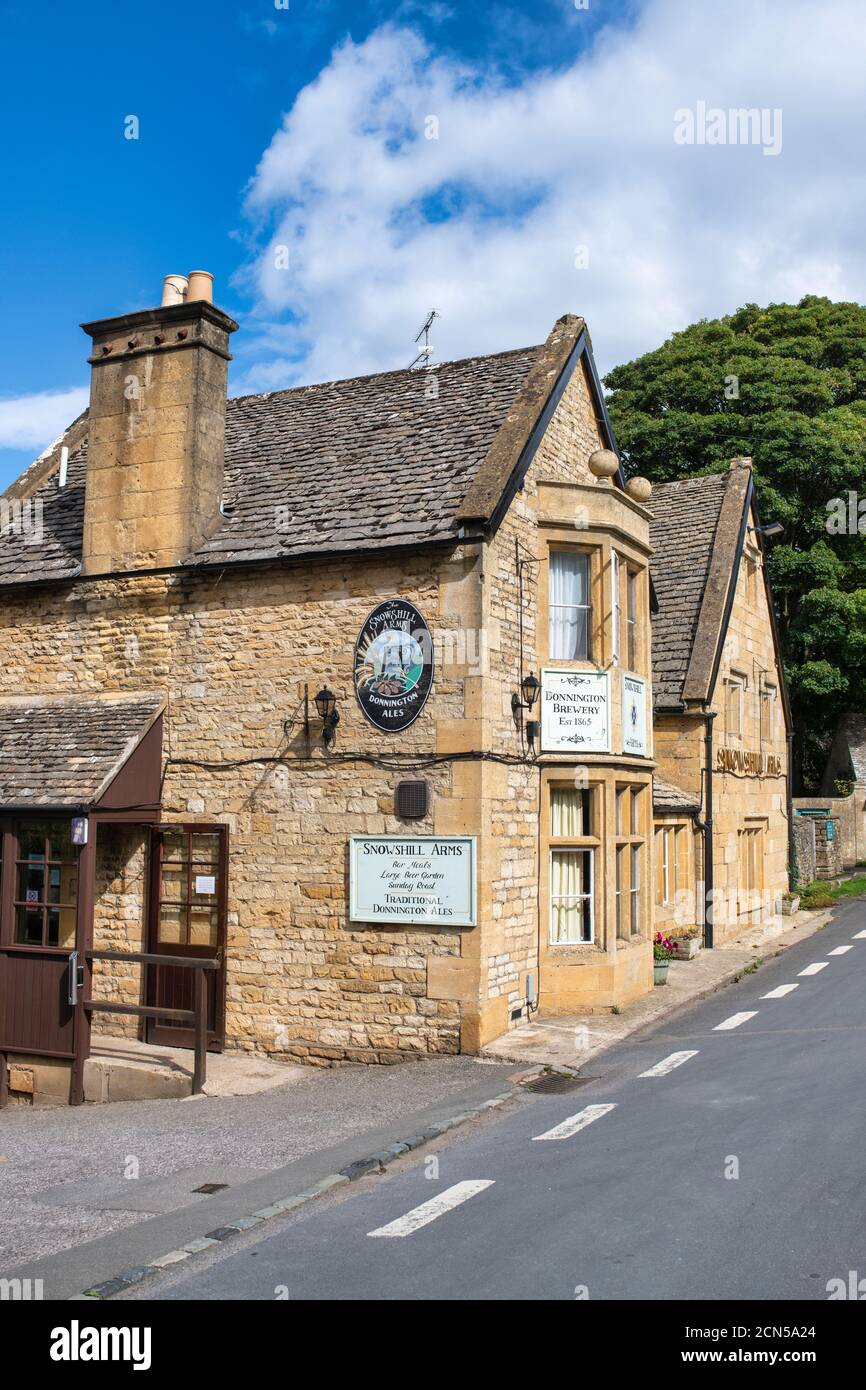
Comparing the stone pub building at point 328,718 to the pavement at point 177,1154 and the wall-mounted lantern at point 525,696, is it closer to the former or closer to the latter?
the wall-mounted lantern at point 525,696

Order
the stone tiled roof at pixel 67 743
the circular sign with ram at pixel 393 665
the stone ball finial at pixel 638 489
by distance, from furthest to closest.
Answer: the stone ball finial at pixel 638 489
the stone tiled roof at pixel 67 743
the circular sign with ram at pixel 393 665

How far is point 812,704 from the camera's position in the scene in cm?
3541

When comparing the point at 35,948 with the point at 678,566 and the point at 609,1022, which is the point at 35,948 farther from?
the point at 678,566

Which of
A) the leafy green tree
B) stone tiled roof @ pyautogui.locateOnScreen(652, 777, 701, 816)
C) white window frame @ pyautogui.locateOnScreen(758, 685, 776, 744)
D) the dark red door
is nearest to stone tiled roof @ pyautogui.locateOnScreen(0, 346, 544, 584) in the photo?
the dark red door

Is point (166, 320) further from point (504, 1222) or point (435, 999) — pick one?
point (504, 1222)

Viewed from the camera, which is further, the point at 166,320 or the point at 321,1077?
the point at 166,320

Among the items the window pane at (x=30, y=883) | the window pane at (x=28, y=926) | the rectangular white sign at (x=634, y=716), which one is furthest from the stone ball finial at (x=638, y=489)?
the window pane at (x=28, y=926)

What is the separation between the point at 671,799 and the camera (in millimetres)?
20828

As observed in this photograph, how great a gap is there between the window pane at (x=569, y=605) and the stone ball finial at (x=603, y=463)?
1522 mm

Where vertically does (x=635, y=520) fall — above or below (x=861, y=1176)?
above

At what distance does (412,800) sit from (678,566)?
1409 cm

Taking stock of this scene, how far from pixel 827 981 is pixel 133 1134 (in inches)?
416

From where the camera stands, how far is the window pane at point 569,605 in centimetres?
1459

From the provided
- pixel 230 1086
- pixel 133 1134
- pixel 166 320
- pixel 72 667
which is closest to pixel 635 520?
pixel 166 320
